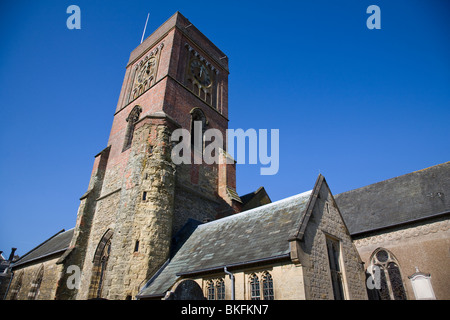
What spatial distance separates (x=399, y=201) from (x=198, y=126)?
47.9 feet

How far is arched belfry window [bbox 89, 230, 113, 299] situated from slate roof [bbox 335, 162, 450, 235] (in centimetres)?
Result: 1525

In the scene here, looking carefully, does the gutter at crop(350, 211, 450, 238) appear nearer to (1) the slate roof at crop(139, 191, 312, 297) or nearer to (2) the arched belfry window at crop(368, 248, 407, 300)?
(2) the arched belfry window at crop(368, 248, 407, 300)

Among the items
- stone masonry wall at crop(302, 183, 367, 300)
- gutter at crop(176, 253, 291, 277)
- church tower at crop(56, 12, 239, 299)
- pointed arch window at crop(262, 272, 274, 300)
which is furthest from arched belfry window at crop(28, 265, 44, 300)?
stone masonry wall at crop(302, 183, 367, 300)

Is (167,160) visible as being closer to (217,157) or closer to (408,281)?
(217,157)

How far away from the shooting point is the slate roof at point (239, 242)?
10.4m

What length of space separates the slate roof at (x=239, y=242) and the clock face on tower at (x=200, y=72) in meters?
13.8

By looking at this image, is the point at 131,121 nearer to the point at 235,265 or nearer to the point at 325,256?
the point at 235,265

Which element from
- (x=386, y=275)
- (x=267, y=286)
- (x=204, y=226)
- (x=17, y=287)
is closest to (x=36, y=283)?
(x=17, y=287)

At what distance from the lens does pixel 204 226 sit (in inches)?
618

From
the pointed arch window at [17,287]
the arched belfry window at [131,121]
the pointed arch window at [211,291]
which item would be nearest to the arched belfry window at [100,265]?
the arched belfry window at [131,121]

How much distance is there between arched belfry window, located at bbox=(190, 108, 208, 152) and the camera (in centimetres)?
2057

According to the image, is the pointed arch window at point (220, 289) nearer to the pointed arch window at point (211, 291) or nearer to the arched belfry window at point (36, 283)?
the pointed arch window at point (211, 291)

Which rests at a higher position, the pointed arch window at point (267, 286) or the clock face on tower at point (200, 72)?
the clock face on tower at point (200, 72)
